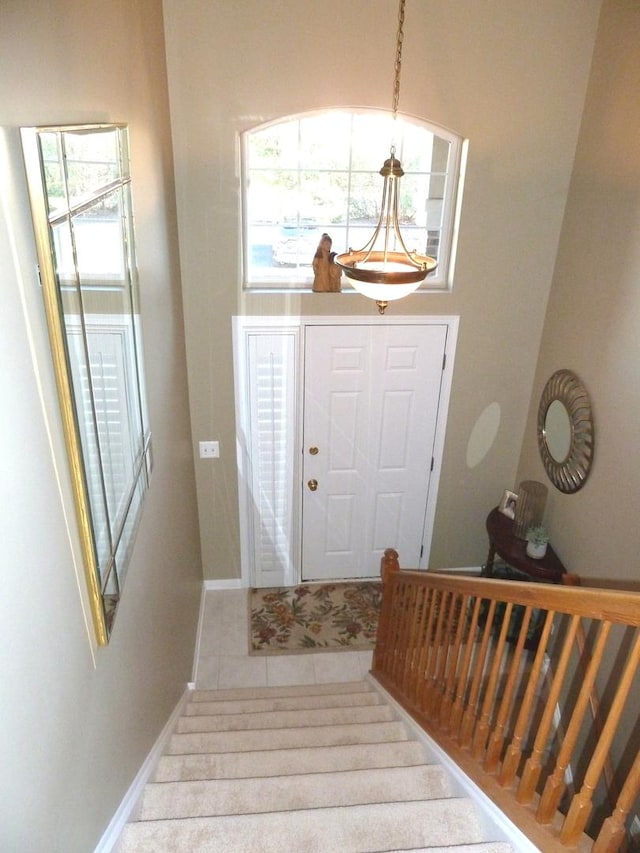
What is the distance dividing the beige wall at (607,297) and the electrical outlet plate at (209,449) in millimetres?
2277

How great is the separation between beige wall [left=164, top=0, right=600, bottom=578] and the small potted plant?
897 millimetres

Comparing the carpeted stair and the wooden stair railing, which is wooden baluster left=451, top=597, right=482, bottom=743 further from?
the carpeted stair

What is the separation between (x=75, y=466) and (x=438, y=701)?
188cm

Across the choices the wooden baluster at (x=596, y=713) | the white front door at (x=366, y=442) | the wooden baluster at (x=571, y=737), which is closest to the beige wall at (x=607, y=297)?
the wooden baluster at (x=596, y=713)

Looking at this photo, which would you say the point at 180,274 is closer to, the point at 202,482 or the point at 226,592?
the point at 202,482

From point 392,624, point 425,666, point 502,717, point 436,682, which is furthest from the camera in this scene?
point 392,624

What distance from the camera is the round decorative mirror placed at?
11.6 ft

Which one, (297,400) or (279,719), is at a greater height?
(297,400)

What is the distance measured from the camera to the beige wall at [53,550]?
1063 mm

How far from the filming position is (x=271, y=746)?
2545 millimetres

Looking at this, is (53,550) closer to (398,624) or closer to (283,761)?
(283,761)

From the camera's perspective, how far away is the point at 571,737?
1.54 meters

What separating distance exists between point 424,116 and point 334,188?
2.13 feet

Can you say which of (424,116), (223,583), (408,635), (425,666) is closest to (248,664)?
(223,583)
